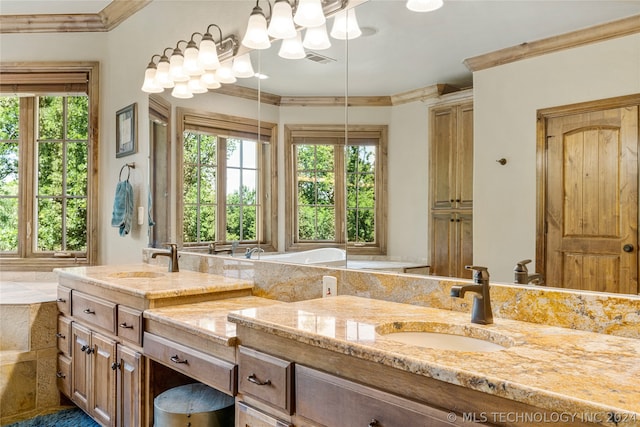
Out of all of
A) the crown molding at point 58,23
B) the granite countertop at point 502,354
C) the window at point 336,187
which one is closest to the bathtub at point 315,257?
the window at point 336,187

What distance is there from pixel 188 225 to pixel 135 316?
0.86 meters

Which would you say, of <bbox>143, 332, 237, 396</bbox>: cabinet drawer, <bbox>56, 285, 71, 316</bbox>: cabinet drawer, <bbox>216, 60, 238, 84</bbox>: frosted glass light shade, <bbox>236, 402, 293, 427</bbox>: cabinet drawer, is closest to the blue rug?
<bbox>56, 285, 71, 316</bbox>: cabinet drawer

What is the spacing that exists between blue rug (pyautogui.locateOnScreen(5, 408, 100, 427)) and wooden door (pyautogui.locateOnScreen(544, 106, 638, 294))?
2637 millimetres

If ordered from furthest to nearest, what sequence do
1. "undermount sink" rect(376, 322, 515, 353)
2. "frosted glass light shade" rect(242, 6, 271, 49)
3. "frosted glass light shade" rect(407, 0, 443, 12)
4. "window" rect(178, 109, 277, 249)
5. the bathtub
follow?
"window" rect(178, 109, 277, 249)
"frosted glass light shade" rect(242, 6, 271, 49)
the bathtub
"frosted glass light shade" rect(407, 0, 443, 12)
"undermount sink" rect(376, 322, 515, 353)

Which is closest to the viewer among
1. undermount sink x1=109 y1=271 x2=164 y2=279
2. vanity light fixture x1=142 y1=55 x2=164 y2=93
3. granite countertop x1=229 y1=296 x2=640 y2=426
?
granite countertop x1=229 y1=296 x2=640 y2=426

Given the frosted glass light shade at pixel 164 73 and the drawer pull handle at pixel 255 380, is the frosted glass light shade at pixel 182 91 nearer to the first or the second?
the frosted glass light shade at pixel 164 73

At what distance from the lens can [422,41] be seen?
164 cm

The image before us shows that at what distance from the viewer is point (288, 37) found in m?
2.07

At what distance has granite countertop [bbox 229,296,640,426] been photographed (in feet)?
2.54

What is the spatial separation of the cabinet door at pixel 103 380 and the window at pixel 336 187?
102 centimetres

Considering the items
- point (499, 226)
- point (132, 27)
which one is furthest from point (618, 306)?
point (132, 27)

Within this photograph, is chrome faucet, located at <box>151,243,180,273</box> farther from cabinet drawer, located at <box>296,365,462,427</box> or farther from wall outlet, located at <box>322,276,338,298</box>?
cabinet drawer, located at <box>296,365,462,427</box>

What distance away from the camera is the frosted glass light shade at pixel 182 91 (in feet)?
9.02

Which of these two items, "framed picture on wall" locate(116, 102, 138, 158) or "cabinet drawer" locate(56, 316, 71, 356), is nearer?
"cabinet drawer" locate(56, 316, 71, 356)
